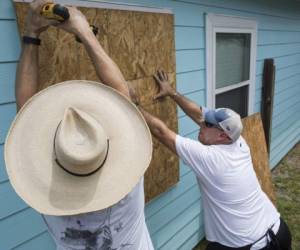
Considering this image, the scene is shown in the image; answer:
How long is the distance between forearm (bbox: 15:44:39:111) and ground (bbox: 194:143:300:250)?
303cm

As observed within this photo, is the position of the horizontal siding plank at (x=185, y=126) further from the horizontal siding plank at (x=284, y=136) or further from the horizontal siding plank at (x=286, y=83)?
the horizontal siding plank at (x=284, y=136)

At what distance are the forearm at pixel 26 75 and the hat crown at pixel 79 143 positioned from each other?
0.43 m

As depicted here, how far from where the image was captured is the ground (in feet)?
13.2

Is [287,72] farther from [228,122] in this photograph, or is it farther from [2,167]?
[2,167]

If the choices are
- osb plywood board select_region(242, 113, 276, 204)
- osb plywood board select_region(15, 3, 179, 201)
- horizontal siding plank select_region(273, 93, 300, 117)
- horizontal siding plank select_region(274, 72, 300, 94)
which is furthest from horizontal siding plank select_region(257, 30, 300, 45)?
osb plywood board select_region(15, 3, 179, 201)

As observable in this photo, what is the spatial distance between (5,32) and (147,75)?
114 cm

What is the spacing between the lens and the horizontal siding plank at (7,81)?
1.66m

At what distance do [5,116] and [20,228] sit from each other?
0.69 m

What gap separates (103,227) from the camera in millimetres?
1353

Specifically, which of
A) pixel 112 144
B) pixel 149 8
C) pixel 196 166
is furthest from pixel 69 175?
pixel 149 8

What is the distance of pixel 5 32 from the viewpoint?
5.41 ft

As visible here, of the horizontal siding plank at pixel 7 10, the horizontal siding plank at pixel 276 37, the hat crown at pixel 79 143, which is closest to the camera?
the hat crown at pixel 79 143

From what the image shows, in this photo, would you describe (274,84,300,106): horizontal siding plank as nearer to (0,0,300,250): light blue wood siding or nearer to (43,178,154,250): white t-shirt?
(0,0,300,250): light blue wood siding

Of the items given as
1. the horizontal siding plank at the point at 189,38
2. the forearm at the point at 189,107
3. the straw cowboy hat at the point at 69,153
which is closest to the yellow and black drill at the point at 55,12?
the straw cowboy hat at the point at 69,153
